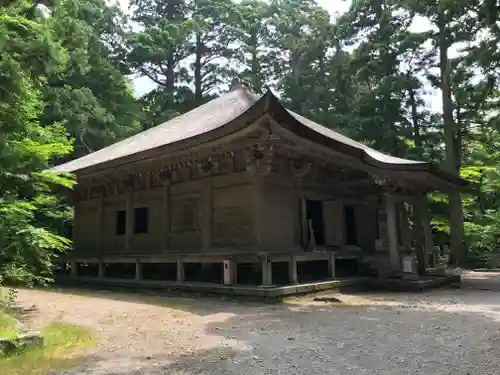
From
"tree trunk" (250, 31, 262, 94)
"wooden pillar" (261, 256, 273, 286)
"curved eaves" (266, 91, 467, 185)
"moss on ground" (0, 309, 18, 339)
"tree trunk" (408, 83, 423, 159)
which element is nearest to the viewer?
"moss on ground" (0, 309, 18, 339)

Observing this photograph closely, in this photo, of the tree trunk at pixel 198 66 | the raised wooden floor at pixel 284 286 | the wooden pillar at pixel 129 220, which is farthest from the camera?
the tree trunk at pixel 198 66

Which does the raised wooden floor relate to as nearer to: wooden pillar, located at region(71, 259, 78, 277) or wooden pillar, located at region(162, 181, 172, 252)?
wooden pillar, located at region(71, 259, 78, 277)

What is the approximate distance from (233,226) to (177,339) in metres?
5.24

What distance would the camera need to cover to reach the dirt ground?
4.29m

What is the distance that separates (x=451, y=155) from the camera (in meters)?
20.8

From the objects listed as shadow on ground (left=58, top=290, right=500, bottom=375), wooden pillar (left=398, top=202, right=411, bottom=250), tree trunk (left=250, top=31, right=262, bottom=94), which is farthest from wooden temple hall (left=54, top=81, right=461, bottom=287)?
tree trunk (left=250, top=31, right=262, bottom=94)

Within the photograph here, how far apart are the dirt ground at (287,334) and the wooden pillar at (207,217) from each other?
1894mm

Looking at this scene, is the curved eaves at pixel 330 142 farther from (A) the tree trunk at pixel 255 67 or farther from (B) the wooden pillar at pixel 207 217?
(A) the tree trunk at pixel 255 67

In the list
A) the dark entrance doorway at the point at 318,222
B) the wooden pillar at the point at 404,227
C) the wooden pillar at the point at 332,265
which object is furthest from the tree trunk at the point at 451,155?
the wooden pillar at the point at 332,265

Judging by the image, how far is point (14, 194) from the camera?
6473mm

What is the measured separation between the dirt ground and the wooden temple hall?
1813 millimetres

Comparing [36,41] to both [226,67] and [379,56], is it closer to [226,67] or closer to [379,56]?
[379,56]

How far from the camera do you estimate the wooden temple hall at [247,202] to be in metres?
9.52

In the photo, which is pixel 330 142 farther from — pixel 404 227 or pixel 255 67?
pixel 255 67
